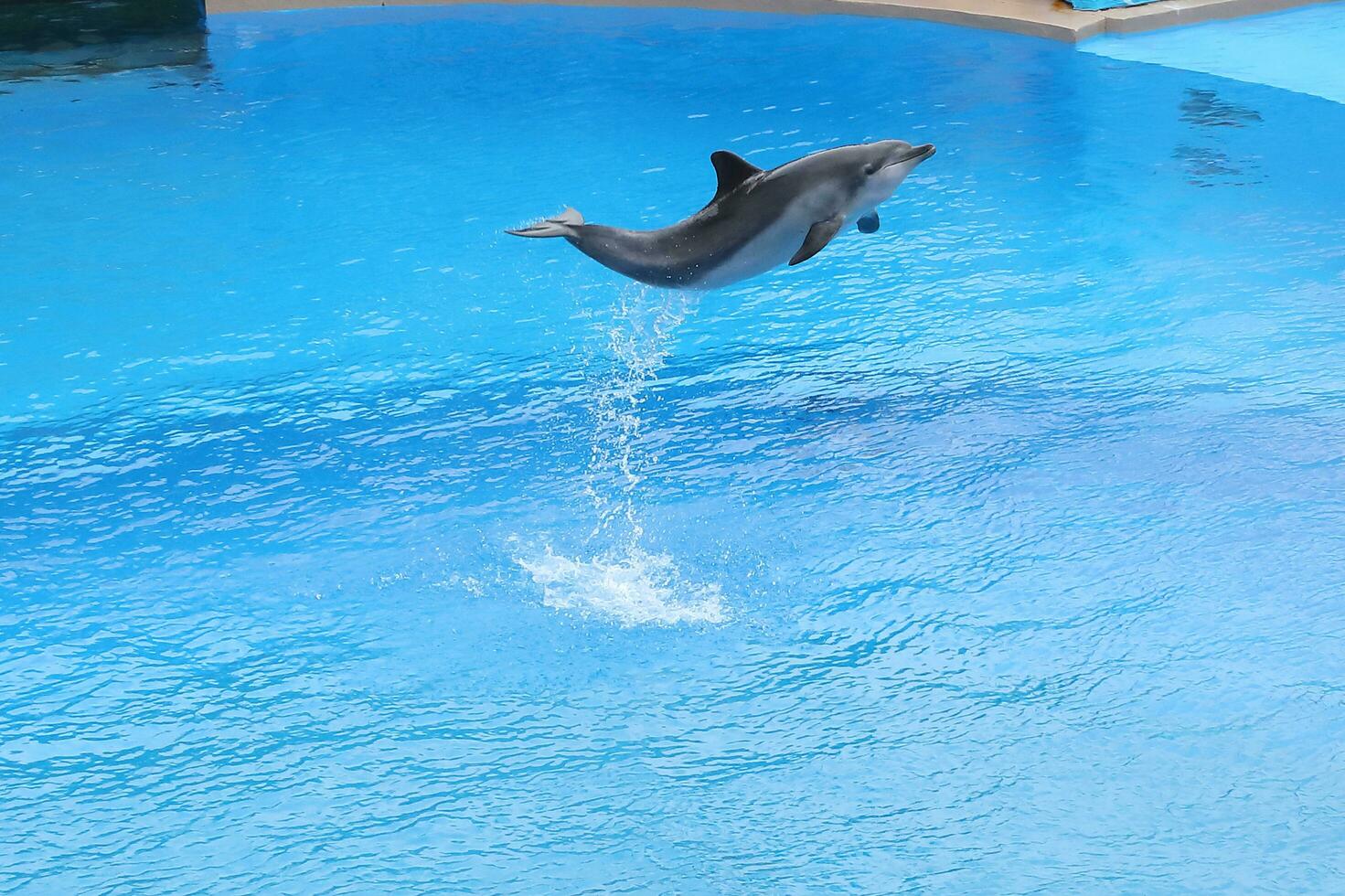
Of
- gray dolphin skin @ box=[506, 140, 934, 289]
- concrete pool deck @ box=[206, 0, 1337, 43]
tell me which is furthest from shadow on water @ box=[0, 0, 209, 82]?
gray dolphin skin @ box=[506, 140, 934, 289]

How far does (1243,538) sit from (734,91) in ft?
28.1

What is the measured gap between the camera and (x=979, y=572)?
666 centimetres

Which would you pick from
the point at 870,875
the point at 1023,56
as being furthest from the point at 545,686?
the point at 1023,56

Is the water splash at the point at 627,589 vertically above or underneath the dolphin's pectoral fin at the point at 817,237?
underneath

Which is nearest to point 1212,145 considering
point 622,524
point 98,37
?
point 622,524

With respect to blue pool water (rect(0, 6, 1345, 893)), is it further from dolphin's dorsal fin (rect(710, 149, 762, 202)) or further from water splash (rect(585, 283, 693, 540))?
dolphin's dorsal fin (rect(710, 149, 762, 202))

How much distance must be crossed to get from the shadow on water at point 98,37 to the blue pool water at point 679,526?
3948 mm

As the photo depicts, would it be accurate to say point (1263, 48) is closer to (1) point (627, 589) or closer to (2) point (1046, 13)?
(2) point (1046, 13)

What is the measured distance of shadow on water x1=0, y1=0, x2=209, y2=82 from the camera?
16141 mm

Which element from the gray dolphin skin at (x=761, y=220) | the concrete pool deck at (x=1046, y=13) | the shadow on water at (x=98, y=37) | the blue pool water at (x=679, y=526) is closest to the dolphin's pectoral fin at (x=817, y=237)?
the gray dolphin skin at (x=761, y=220)

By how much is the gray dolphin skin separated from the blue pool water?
1.43 metres

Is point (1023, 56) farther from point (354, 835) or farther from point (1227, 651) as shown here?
point (354, 835)

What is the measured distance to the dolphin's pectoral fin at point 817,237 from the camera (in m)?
6.07

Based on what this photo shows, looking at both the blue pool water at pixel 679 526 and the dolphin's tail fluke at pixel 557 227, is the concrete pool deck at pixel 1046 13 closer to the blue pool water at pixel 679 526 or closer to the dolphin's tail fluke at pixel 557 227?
the blue pool water at pixel 679 526
